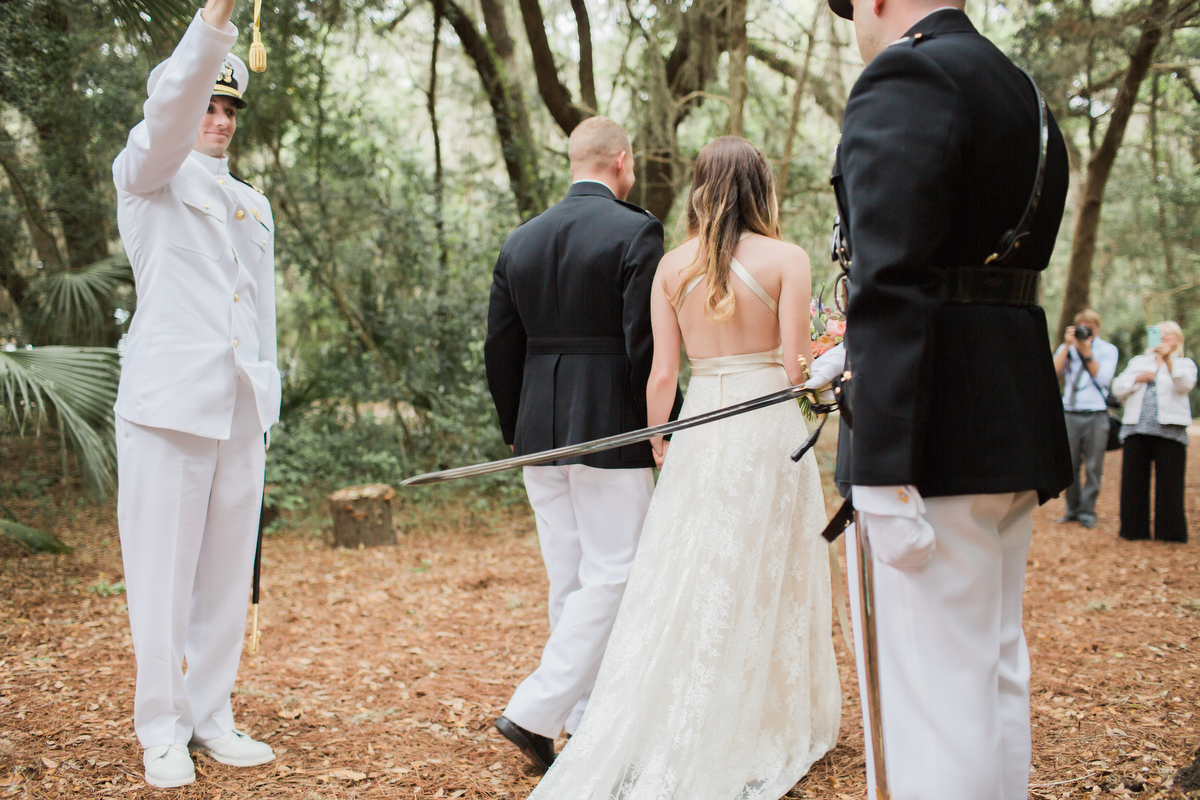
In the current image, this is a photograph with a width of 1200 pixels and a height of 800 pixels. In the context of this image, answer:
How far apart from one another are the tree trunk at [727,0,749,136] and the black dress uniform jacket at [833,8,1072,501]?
18.0ft

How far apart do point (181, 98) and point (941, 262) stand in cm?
199

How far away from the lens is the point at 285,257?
8.10 m

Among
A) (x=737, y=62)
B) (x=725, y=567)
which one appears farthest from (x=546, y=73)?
(x=725, y=567)

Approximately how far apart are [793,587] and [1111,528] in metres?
6.38

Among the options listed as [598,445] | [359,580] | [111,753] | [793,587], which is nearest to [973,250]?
[598,445]

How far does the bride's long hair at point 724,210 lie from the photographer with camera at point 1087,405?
6.08m

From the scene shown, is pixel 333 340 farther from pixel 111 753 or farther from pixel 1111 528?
pixel 1111 528

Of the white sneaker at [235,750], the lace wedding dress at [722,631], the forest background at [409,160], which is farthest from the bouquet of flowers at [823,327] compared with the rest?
the forest background at [409,160]

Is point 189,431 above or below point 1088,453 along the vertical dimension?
above

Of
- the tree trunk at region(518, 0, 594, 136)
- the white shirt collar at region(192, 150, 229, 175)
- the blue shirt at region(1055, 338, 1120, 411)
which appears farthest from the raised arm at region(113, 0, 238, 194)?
the blue shirt at region(1055, 338, 1120, 411)

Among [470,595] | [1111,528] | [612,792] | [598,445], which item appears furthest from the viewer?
[1111,528]

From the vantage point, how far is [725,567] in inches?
102

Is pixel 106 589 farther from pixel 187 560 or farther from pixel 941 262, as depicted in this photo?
pixel 941 262

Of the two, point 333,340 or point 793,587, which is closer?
point 793,587
